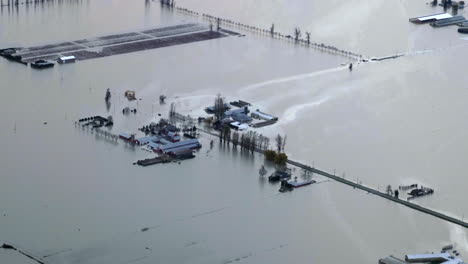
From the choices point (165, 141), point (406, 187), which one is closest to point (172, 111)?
point (165, 141)

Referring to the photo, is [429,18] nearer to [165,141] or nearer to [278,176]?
[165,141]

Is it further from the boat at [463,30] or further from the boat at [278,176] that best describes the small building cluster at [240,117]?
the boat at [463,30]

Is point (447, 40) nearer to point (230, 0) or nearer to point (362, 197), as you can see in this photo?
point (230, 0)

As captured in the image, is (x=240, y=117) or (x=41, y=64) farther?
(x=41, y=64)

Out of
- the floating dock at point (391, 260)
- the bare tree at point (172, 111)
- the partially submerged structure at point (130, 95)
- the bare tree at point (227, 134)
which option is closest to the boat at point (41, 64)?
the partially submerged structure at point (130, 95)

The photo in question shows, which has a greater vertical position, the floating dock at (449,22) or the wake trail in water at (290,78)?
the floating dock at (449,22)

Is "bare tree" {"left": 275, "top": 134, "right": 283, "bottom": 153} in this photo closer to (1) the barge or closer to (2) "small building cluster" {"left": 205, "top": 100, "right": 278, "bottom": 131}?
(2) "small building cluster" {"left": 205, "top": 100, "right": 278, "bottom": 131}

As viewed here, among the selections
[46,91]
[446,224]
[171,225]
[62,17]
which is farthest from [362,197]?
Result: [62,17]
